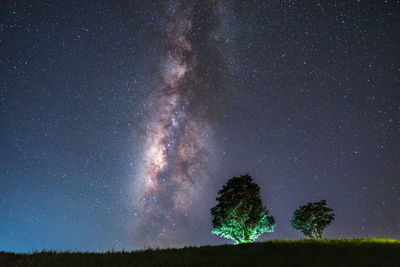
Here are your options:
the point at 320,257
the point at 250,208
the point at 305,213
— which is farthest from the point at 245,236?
the point at 320,257

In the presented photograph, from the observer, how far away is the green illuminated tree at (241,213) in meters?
38.2

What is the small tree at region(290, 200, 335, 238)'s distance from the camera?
165 ft

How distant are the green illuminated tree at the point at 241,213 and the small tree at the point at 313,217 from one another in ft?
46.4

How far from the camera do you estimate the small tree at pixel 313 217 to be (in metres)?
50.3

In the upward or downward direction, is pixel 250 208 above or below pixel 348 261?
above

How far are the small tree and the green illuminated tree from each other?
14136 mm

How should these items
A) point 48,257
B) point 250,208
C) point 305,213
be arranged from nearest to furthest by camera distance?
point 48,257 → point 250,208 → point 305,213

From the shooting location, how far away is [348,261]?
29.3ft

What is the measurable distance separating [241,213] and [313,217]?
21086 mm

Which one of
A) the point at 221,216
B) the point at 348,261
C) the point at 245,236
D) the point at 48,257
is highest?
the point at 221,216

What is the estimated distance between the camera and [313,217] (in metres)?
50.7

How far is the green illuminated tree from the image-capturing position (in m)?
38.2

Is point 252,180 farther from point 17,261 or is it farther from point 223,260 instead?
point 17,261

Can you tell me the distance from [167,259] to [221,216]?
1249 inches
